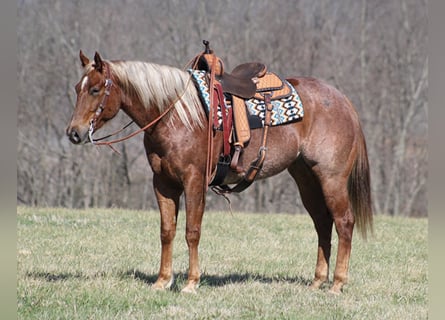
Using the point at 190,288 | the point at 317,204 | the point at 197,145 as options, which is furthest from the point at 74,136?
the point at 317,204

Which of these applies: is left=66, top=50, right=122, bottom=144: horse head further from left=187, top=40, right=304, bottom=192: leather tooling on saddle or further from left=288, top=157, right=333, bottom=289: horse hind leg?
left=288, top=157, right=333, bottom=289: horse hind leg

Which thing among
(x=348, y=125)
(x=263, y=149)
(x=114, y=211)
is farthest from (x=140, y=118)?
(x=114, y=211)

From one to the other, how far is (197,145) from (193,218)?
27.0 inches

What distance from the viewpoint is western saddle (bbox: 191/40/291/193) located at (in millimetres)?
5293

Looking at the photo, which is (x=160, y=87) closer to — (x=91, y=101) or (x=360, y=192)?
(x=91, y=101)

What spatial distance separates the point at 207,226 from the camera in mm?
9781

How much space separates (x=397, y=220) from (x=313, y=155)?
274 inches

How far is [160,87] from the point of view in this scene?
511 cm

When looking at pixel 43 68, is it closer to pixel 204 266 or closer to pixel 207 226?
pixel 207 226

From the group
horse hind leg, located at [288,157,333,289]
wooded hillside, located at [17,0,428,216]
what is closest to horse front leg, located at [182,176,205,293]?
horse hind leg, located at [288,157,333,289]

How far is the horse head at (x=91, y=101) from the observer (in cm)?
482

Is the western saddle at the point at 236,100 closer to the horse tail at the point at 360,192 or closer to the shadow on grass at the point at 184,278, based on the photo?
the shadow on grass at the point at 184,278

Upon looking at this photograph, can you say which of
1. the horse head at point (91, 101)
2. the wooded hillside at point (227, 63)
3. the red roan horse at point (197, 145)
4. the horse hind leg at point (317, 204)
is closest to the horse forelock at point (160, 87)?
the red roan horse at point (197, 145)

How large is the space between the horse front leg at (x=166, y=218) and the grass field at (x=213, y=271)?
16 centimetres
